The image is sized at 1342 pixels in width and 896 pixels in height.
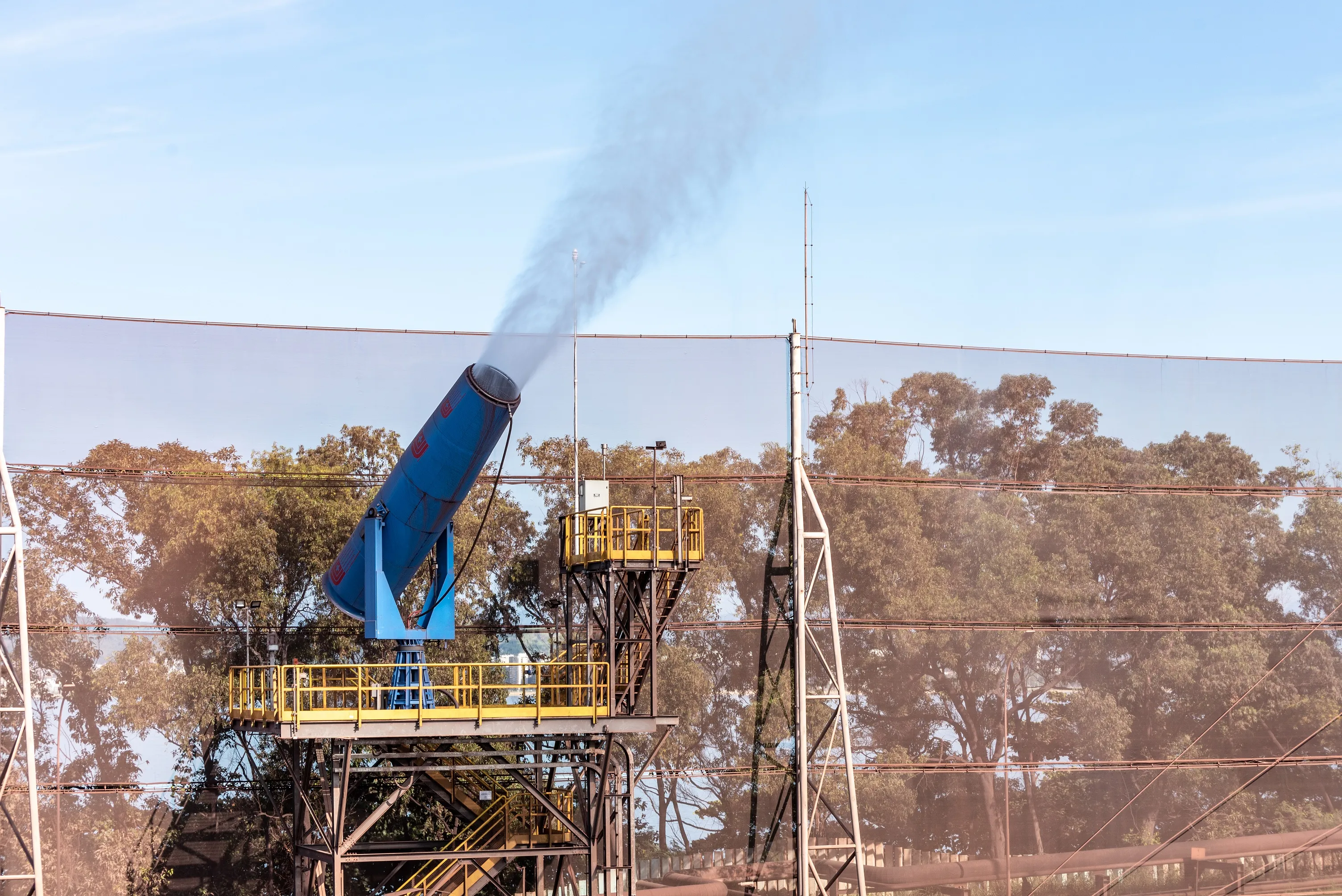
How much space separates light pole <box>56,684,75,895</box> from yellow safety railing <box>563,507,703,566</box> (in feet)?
33.1

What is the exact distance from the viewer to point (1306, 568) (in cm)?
2947

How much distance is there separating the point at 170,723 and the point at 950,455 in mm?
16482

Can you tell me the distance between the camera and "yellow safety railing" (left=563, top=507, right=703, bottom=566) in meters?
21.4

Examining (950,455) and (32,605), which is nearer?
(32,605)

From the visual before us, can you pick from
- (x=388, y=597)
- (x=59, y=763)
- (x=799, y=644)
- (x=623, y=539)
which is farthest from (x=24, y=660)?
(x=799, y=644)

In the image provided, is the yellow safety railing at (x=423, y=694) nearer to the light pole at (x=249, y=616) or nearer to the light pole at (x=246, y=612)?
the light pole at (x=249, y=616)

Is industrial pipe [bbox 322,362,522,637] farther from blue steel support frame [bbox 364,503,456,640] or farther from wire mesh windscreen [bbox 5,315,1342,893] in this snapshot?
wire mesh windscreen [bbox 5,315,1342,893]

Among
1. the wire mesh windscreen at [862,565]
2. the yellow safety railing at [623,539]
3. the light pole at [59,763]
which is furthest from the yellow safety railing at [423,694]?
the light pole at [59,763]

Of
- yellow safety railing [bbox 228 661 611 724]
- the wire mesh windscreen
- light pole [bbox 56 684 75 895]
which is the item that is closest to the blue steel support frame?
yellow safety railing [bbox 228 661 611 724]

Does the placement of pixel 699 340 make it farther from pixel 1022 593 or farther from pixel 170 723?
pixel 170 723

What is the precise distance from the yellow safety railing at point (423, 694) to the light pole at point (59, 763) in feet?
9.99

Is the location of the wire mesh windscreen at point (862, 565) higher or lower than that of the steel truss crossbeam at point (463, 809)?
higher

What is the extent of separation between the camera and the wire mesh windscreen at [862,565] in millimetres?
25938

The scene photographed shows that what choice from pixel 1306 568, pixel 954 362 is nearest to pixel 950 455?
pixel 954 362
